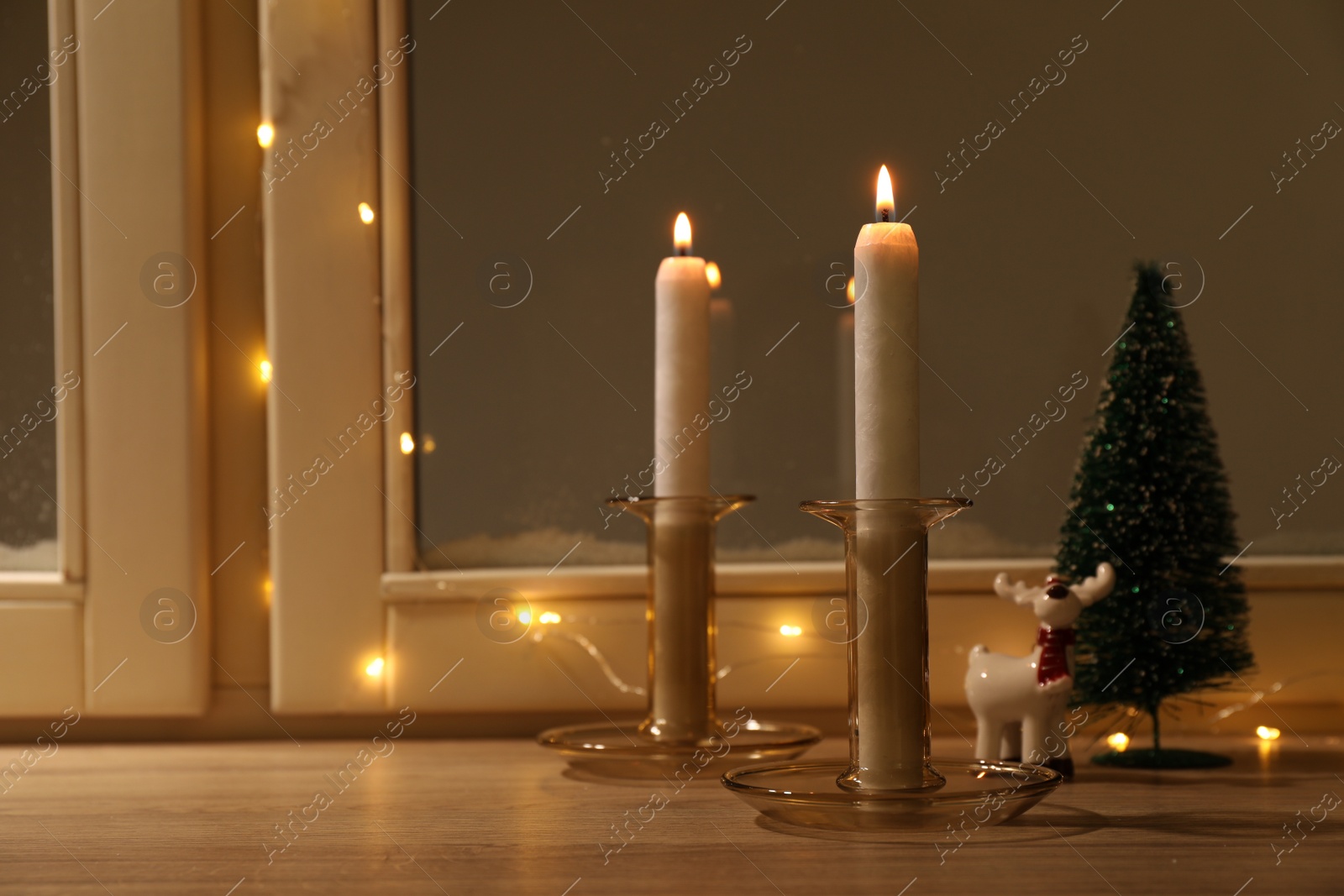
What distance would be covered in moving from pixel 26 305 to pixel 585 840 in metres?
0.77

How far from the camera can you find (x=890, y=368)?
0.60 metres

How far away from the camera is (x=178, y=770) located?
0.83m

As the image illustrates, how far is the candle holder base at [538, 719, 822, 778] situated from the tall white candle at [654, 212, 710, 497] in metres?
0.18

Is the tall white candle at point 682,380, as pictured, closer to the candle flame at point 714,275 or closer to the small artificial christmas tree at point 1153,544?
the candle flame at point 714,275

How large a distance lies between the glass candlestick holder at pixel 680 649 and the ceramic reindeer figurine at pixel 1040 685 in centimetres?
12

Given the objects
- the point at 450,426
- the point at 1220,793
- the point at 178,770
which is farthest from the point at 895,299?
the point at 178,770

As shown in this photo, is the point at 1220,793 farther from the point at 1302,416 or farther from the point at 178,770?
the point at 178,770

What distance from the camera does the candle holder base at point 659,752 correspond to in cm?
74

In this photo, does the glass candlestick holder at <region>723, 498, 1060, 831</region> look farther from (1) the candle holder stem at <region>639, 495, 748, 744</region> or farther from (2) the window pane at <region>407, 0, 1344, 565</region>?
(2) the window pane at <region>407, 0, 1344, 565</region>

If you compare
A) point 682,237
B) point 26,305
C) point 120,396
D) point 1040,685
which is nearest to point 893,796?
point 1040,685

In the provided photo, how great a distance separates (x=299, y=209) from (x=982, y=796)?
761mm

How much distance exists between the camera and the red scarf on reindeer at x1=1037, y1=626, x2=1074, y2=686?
2.37 ft

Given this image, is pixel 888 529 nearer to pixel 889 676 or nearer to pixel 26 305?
pixel 889 676

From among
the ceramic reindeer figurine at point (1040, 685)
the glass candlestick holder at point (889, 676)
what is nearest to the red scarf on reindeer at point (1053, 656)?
the ceramic reindeer figurine at point (1040, 685)
